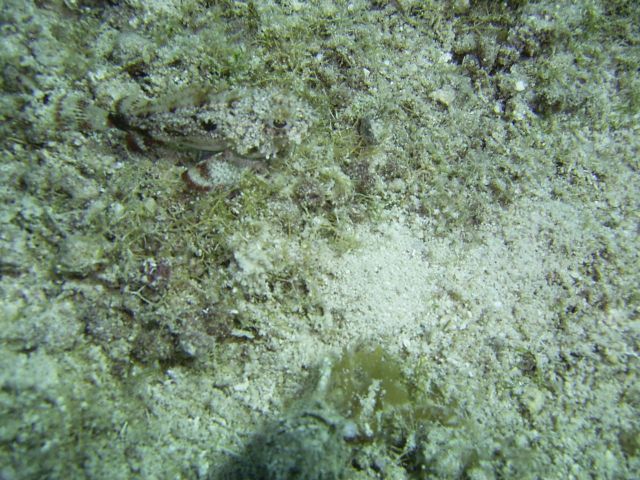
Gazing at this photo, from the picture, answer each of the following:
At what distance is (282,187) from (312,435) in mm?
2036

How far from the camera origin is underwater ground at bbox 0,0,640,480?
2844 millimetres

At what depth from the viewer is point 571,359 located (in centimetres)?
309

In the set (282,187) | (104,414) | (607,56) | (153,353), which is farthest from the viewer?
(607,56)

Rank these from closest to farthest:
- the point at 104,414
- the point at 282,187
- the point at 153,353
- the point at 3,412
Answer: the point at 3,412 < the point at 104,414 < the point at 153,353 < the point at 282,187

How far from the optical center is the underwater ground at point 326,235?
2844 millimetres

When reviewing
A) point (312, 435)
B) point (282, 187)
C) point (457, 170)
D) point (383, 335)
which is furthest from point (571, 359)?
point (282, 187)

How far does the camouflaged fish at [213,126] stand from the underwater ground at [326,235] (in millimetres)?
21

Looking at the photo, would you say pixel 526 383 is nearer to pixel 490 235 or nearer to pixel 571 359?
pixel 571 359

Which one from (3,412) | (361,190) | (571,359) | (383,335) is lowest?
(3,412)

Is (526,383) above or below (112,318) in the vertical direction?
above

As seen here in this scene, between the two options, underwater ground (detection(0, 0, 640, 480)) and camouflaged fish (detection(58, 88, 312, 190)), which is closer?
underwater ground (detection(0, 0, 640, 480))

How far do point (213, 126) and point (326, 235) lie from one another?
1.40 meters

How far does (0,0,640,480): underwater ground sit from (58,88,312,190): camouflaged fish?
21 millimetres

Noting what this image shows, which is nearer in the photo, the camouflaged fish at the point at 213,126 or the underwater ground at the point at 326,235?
the underwater ground at the point at 326,235
